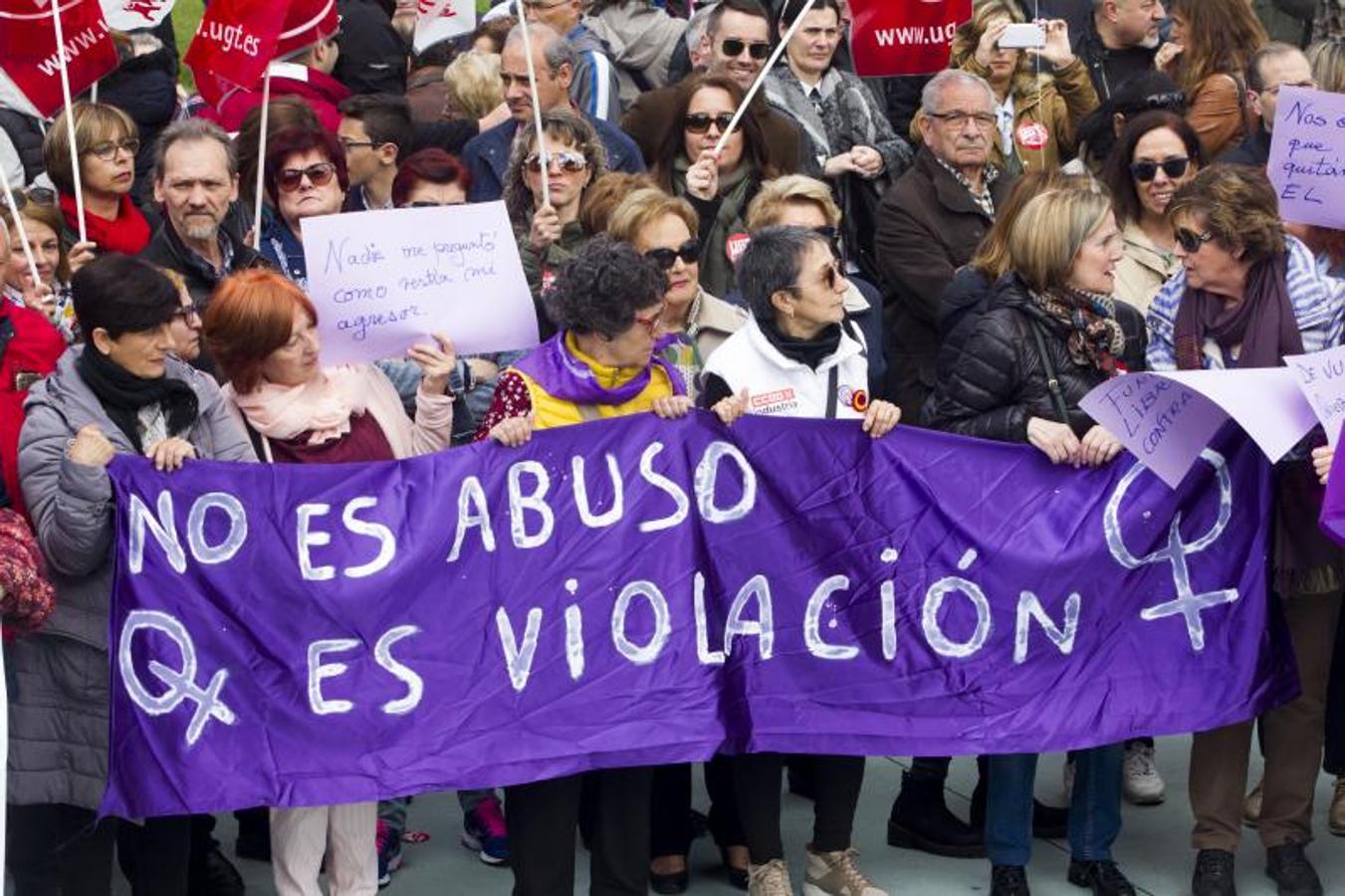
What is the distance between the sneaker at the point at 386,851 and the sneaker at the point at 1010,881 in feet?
5.67

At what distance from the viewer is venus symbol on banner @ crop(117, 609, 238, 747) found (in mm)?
6059

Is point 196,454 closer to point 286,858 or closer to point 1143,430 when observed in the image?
point 286,858

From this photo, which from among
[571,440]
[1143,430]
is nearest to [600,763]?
[571,440]

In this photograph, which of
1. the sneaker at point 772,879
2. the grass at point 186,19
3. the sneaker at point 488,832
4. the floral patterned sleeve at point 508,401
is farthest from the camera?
the grass at point 186,19

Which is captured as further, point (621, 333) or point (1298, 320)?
point (1298, 320)

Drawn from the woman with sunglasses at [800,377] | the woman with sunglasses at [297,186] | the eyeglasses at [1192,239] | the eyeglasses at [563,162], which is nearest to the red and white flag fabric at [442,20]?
the eyeglasses at [563,162]

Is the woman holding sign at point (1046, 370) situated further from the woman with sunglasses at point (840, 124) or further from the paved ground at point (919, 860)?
the woman with sunglasses at point (840, 124)

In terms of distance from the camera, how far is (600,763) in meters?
6.28

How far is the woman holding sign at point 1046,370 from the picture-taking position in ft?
22.4

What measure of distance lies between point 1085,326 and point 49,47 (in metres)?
3.41

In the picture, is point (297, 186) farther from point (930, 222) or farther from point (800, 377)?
point (930, 222)

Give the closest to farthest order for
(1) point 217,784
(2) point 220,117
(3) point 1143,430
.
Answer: (1) point 217,784 → (3) point 1143,430 → (2) point 220,117

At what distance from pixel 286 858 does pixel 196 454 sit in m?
1.09

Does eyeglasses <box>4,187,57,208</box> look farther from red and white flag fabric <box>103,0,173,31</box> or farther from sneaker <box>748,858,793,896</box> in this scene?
sneaker <box>748,858,793,896</box>
